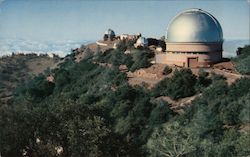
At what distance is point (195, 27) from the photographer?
29406 mm

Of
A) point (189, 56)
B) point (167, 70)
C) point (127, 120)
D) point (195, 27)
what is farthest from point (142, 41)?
point (127, 120)

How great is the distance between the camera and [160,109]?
912 inches

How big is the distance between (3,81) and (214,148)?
34.3m

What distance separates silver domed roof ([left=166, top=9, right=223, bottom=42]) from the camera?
29.5 metres

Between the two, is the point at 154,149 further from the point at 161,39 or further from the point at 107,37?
the point at 107,37

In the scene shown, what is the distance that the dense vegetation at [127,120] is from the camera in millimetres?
13938

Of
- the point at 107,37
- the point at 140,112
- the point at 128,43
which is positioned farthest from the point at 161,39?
the point at 140,112

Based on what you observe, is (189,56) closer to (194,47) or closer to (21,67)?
(194,47)

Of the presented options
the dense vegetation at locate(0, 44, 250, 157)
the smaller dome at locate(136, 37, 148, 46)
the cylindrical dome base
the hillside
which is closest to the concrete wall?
the cylindrical dome base

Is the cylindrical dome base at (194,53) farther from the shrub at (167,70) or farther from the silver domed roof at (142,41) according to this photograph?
the silver domed roof at (142,41)

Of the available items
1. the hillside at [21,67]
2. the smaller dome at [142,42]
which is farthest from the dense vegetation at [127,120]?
the hillside at [21,67]

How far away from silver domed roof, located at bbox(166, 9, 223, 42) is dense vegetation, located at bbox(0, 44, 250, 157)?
107 inches

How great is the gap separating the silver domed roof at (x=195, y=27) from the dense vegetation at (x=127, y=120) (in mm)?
2715

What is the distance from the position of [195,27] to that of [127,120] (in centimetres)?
903
